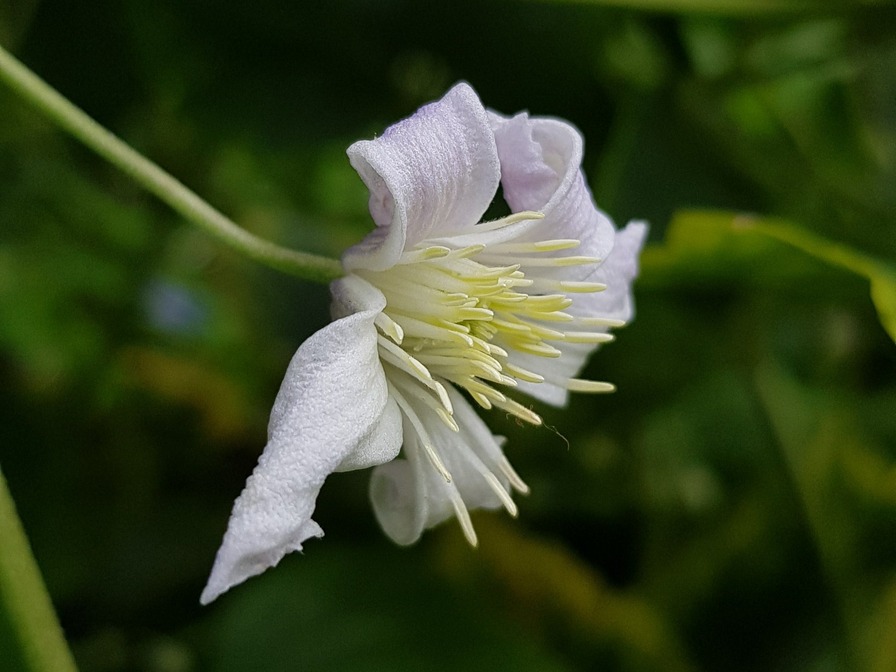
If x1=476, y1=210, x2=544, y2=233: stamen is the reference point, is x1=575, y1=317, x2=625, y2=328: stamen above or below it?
below

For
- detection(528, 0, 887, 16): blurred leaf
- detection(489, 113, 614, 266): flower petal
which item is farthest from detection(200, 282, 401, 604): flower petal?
detection(528, 0, 887, 16): blurred leaf

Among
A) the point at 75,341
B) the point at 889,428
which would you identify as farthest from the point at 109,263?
the point at 889,428

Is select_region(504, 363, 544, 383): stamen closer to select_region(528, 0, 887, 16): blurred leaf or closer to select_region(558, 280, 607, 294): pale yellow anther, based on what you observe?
select_region(558, 280, 607, 294): pale yellow anther

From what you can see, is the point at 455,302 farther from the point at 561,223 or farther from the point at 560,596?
the point at 560,596

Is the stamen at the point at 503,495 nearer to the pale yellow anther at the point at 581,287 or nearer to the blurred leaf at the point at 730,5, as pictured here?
the pale yellow anther at the point at 581,287

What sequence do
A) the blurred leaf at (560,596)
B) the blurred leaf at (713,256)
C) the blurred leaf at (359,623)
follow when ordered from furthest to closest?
the blurred leaf at (560,596) → the blurred leaf at (359,623) → the blurred leaf at (713,256)

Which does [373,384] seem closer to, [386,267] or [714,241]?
[386,267]

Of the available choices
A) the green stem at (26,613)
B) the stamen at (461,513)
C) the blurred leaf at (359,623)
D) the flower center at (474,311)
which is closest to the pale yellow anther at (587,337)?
the flower center at (474,311)
